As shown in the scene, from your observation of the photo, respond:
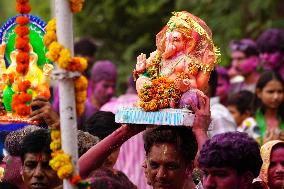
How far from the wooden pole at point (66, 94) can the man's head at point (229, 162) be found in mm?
Answer: 970

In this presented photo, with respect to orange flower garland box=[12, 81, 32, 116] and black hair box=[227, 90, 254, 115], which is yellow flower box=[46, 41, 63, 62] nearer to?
orange flower garland box=[12, 81, 32, 116]

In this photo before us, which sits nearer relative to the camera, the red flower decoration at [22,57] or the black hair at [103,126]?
the red flower decoration at [22,57]

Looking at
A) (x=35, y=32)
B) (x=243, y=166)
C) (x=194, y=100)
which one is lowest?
(x=243, y=166)

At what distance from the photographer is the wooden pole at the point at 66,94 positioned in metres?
5.53

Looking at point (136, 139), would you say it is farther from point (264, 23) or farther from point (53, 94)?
point (264, 23)

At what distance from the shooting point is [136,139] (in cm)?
986

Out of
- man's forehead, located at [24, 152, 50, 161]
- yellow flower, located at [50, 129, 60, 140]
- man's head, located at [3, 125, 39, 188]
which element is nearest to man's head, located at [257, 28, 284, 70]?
man's head, located at [3, 125, 39, 188]

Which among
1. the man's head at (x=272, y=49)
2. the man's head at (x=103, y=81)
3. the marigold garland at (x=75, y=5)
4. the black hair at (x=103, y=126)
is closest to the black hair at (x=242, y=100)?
the man's head at (x=272, y=49)

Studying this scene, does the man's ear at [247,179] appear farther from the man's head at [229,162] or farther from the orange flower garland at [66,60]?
the orange flower garland at [66,60]

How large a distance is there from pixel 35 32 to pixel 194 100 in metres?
1.79

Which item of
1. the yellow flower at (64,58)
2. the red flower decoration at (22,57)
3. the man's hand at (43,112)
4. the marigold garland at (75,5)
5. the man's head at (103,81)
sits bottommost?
the man's hand at (43,112)

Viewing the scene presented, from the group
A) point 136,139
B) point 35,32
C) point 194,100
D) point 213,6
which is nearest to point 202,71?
point 194,100

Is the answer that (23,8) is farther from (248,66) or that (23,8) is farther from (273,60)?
(248,66)

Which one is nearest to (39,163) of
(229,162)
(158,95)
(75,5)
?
(158,95)
